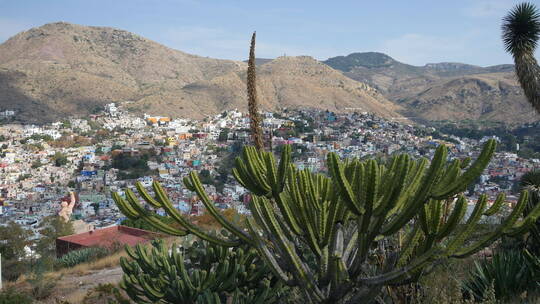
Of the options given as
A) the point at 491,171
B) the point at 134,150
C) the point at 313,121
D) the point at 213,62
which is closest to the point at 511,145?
the point at 491,171

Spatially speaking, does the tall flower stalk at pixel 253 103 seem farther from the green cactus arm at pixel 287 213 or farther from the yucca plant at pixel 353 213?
the green cactus arm at pixel 287 213

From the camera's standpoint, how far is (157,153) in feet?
192

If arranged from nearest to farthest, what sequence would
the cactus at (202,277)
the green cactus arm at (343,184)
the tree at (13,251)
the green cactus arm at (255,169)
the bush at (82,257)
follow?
the green cactus arm at (343,184) < the green cactus arm at (255,169) < the cactus at (202,277) < the bush at (82,257) < the tree at (13,251)

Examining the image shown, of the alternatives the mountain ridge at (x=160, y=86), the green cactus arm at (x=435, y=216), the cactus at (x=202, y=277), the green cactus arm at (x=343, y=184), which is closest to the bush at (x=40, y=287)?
the cactus at (x=202, y=277)

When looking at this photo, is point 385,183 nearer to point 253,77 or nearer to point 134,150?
point 253,77

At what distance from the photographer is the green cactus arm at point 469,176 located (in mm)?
2920

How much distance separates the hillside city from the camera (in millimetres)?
33844

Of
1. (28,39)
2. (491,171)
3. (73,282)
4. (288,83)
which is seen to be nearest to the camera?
(73,282)

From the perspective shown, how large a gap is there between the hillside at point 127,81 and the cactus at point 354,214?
217 feet

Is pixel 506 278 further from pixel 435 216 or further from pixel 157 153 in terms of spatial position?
pixel 157 153

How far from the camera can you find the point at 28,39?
116 metres

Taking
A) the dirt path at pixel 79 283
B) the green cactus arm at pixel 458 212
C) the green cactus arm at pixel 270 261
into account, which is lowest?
the dirt path at pixel 79 283

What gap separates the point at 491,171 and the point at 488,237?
38334 mm

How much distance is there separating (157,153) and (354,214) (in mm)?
57214
